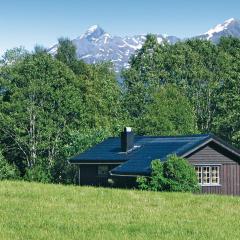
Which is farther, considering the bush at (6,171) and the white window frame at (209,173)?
the bush at (6,171)

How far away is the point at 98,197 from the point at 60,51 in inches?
2597

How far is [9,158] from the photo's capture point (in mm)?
69250

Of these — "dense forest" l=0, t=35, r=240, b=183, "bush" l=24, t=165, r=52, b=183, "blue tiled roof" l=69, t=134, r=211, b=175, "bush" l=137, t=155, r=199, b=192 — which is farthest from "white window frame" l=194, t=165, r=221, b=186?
"bush" l=24, t=165, r=52, b=183

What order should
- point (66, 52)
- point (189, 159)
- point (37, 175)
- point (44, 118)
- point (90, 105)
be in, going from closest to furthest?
1. point (189, 159)
2. point (37, 175)
3. point (44, 118)
4. point (90, 105)
5. point (66, 52)

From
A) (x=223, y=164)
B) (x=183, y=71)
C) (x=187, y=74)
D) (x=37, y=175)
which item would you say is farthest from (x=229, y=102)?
(x=223, y=164)

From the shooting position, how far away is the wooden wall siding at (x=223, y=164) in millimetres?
44094

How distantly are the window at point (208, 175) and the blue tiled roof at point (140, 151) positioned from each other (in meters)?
2.01

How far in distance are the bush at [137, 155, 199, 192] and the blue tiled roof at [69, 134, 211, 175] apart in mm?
1525

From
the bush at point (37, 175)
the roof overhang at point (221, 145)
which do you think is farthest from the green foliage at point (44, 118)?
the roof overhang at point (221, 145)

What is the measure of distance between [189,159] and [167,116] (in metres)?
23.2

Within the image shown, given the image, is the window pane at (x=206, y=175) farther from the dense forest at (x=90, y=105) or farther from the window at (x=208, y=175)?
the dense forest at (x=90, y=105)

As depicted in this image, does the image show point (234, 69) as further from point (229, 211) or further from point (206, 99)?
point (229, 211)

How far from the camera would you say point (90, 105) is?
70312mm

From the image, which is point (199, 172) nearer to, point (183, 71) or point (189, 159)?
point (189, 159)
